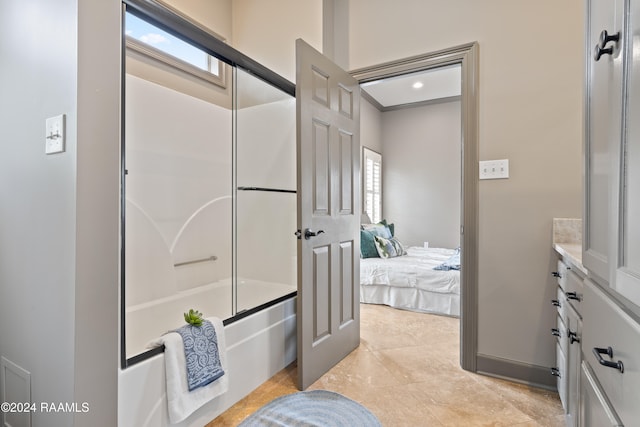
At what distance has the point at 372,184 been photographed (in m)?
5.51

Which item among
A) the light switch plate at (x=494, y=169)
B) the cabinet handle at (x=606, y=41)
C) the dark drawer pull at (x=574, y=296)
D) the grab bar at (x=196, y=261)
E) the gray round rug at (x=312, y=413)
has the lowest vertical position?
the gray round rug at (x=312, y=413)

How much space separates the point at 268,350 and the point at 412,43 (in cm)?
232

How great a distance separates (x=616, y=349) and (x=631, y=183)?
0.36m

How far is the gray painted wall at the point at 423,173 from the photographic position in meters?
5.43

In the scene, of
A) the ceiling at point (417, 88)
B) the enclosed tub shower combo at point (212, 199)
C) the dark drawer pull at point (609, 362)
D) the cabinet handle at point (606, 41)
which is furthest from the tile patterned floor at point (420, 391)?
the ceiling at point (417, 88)

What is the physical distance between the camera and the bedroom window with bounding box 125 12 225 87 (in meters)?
2.04

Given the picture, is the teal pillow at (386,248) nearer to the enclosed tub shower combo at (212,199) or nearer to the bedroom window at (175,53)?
the enclosed tub shower combo at (212,199)

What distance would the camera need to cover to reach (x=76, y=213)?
3.49ft

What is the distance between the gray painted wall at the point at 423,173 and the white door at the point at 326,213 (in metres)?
3.47

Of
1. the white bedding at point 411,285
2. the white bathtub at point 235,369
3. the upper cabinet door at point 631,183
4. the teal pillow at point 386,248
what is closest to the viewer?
the upper cabinet door at point 631,183

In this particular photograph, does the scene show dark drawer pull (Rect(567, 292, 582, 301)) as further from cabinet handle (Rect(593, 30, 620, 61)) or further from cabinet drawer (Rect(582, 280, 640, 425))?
cabinet handle (Rect(593, 30, 620, 61))

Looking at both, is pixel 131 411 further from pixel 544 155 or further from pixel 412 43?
pixel 412 43

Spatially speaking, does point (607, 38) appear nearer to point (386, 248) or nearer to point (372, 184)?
point (386, 248)

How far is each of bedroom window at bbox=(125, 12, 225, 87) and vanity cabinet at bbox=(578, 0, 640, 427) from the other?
1851mm
